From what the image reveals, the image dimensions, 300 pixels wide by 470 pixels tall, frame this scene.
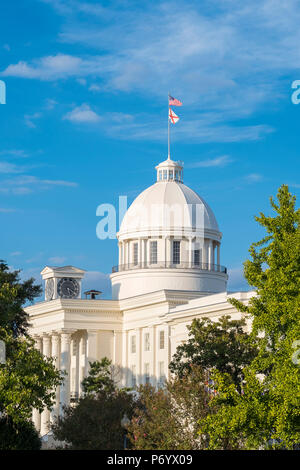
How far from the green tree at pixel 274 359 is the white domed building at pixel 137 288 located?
191ft

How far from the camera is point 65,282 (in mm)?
116812

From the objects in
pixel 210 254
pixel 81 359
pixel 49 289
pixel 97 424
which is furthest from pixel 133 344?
pixel 97 424

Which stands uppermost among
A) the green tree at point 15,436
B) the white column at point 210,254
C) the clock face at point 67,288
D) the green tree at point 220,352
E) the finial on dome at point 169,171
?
the finial on dome at point 169,171

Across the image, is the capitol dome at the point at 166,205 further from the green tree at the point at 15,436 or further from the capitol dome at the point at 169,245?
the green tree at the point at 15,436

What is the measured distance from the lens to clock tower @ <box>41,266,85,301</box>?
116312 mm

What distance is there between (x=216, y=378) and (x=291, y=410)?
4271 mm

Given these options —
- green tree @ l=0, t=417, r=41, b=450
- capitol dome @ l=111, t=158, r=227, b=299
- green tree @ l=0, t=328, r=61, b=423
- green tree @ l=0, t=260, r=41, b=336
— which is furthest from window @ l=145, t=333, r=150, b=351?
green tree @ l=0, t=328, r=61, b=423

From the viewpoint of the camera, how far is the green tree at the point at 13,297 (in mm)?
54719

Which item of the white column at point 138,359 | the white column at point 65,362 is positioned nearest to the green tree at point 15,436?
the white column at point 138,359

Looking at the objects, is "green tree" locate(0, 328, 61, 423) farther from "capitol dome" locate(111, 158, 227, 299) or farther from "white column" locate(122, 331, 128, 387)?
"capitol dome" locate(111, 158, 227, 299)

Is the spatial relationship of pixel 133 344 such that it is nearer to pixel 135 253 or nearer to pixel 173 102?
pixel 135 253

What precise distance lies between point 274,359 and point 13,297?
16273mm

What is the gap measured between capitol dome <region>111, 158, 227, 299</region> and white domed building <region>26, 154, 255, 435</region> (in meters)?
0.10

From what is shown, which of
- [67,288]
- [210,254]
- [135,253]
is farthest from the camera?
[135,253]
